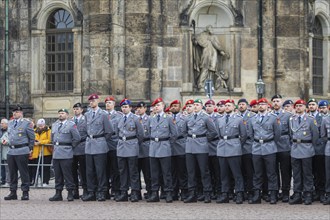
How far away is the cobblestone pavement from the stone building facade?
13.5 meters

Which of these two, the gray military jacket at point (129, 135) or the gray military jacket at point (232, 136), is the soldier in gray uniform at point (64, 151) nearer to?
the gray military jacket at point (129, 135)

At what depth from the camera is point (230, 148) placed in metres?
22.3

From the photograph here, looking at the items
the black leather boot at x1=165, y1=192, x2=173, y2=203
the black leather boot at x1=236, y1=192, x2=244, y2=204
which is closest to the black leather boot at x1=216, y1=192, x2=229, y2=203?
the black leather boot at x1=236, y1=192, x2=244, y2=204

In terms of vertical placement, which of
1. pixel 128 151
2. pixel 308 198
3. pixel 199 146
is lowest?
pixel 308 198

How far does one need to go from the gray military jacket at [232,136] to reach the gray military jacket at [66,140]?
3.30 meters

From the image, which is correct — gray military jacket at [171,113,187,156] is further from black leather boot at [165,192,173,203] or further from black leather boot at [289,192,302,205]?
black leather boot at [289,192,302,205]

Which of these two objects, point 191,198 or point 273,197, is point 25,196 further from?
point 273,197

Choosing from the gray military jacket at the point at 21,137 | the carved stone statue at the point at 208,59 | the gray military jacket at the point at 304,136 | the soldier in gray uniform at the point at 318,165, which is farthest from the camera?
the carved stone statue at the point at 208,59

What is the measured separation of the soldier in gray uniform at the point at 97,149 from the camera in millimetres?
22953

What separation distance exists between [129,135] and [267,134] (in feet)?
10.2

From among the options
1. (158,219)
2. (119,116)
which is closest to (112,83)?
(119,116)

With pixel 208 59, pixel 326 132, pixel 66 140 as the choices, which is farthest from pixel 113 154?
pixel 208 59

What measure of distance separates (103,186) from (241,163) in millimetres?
3123

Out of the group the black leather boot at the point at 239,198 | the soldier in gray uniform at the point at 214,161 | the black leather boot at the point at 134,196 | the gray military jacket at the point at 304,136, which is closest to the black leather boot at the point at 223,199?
the black leather boot at the point at 239,198
